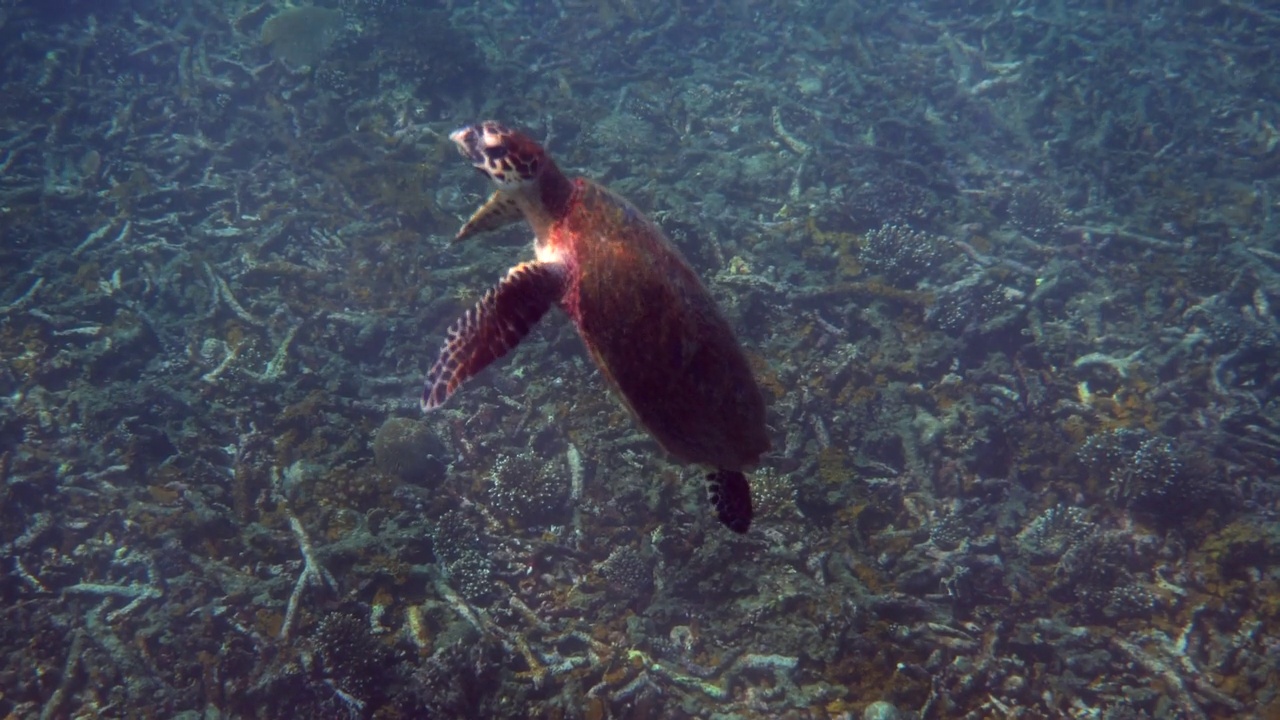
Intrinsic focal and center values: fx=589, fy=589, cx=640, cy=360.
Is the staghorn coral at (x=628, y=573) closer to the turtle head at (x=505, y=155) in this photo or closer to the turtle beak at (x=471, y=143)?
the turtle head at (x=505, y=155)

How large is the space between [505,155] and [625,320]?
3.53ft

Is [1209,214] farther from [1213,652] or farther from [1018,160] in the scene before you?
[1213,652]

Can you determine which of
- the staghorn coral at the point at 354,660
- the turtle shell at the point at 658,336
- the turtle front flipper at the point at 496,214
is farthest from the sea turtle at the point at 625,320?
the staghorn coral at the point at 354,660

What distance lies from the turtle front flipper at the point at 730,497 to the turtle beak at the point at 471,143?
2016mm

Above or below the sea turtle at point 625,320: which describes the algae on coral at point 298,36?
above

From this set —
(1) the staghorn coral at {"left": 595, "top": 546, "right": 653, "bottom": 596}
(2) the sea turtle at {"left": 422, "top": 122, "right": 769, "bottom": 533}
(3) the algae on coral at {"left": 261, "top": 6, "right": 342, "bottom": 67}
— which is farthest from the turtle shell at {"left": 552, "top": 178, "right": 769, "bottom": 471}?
(3) the algae on coral at {"left": 261, "top": 6, "right": 342, "bottom": 67}

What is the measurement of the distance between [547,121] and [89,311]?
6217 mm

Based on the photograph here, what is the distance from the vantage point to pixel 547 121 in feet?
29.7

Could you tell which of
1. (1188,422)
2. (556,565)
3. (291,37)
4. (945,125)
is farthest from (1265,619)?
(291,37)

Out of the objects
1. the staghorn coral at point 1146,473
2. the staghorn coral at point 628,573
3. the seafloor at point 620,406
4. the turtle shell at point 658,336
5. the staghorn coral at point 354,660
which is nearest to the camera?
the turtle shell at point 658,336

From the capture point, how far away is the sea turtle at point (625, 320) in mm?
2492

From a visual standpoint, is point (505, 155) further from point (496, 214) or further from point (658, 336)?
point (658, 336)

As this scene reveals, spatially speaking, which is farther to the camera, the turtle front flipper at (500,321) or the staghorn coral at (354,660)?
the staghorn coral at (354,660)

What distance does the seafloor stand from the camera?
161 inches
